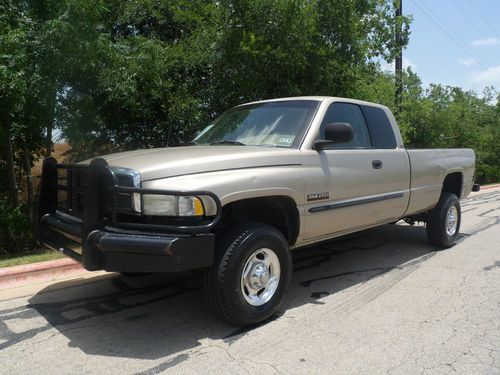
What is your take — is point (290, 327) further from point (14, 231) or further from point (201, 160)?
point (14, 231)

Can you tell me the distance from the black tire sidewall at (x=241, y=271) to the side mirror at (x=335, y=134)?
1.02 meters

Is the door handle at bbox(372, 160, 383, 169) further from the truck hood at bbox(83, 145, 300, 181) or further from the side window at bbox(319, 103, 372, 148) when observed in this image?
the truck hood at bbox(83, 145, 300, 181)

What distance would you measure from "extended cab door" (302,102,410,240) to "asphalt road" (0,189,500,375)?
2.45ft

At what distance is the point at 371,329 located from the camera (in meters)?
3.92

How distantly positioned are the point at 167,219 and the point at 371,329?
1.91 meters

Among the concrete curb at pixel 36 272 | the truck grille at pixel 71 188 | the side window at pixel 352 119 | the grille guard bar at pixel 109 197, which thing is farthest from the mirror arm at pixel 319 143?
the concrete curb at pixel 36 272

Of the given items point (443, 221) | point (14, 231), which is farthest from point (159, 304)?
point (443, 221)

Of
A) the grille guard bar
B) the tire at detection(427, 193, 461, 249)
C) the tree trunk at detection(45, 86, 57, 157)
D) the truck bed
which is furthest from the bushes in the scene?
the tire at detection(427, 193, 461, 249)

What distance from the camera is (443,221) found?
22.2ft

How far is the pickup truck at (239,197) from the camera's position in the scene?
3430mm

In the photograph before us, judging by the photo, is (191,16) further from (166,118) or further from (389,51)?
(389,51)

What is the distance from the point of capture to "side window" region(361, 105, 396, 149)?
18.2 ft

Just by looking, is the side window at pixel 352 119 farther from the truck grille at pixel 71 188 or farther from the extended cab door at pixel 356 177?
the truck grille at pixel 71 188

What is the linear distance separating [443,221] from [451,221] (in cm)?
43
